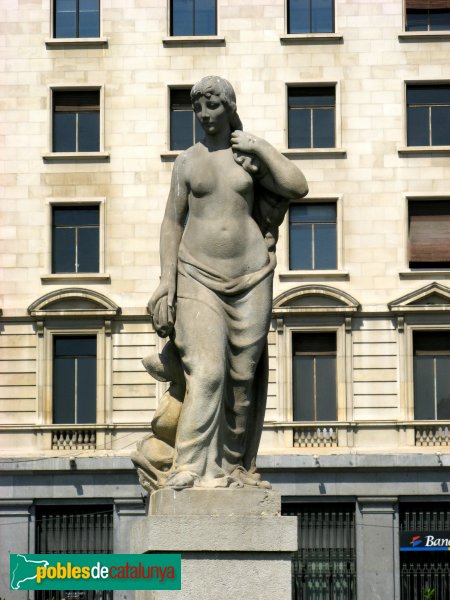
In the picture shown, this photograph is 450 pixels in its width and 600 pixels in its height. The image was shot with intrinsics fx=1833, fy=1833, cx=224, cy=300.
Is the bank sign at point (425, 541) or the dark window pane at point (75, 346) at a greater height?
the dark window pane at point (75, 346)

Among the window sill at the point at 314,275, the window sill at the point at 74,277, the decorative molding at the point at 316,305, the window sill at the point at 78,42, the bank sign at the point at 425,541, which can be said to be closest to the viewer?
the bank sign at the point at 425,541

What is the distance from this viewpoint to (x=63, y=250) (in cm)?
4912

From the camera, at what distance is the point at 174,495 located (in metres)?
14.8

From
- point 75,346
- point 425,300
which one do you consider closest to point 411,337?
point 425,300

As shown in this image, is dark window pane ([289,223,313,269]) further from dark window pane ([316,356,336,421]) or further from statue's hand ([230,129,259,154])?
statue's hand ([230,129,259,154])

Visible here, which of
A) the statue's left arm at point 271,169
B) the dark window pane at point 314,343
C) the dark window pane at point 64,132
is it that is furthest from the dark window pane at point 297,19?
the statue's left arm at point 271,169

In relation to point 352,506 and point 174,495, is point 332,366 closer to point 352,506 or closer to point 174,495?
point 352,506

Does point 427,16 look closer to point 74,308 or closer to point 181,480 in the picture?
point 74,308

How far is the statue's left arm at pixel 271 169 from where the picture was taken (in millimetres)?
15695

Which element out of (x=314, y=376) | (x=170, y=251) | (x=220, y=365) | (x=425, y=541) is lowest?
(x=220, y=365)

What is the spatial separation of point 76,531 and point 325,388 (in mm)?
7567

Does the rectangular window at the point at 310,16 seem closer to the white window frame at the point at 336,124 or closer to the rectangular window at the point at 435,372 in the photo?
the white window frame at the point at 336,124

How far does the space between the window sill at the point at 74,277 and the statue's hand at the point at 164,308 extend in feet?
109

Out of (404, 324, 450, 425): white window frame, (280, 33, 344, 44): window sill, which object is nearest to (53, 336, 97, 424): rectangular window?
(404, 324, 450, 425): white window frame
